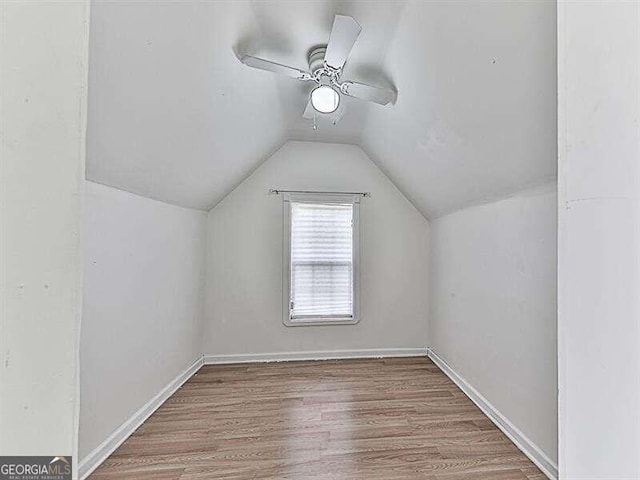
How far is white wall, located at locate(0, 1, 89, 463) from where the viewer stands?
54cm

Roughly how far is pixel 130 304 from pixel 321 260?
1.98 metres

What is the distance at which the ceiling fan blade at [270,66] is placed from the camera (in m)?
1.78

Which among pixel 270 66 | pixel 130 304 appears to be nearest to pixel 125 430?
pixel 130 304

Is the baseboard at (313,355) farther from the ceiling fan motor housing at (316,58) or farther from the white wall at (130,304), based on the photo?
the ceiling fan motor housing at (316,58)

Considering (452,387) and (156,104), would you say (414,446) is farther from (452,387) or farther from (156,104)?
(156,104)

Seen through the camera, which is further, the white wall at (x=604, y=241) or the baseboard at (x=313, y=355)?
the baseboard at (x=313, y=355)

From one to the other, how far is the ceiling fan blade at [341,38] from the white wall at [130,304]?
59.4 inches

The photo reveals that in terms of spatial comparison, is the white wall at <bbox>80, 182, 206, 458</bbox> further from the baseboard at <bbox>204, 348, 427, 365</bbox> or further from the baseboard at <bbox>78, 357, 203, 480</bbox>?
the baseboard at <bbox>204, 348, 427, 365</bbox>

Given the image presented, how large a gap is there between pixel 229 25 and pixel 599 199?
1.81 metres

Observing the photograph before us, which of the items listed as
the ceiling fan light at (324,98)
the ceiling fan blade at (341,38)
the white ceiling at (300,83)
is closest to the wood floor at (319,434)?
the white ceiling at (300,83)

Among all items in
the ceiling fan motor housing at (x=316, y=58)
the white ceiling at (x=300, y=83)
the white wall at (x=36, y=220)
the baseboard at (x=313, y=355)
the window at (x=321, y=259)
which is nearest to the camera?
the white wall at (x=36, y=220)

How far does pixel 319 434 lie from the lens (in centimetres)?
217

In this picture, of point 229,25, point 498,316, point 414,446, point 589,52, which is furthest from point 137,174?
point 498,316

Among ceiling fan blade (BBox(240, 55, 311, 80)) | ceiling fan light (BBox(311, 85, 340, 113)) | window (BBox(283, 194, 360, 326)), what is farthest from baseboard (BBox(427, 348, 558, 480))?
ceiling fan blade (BBox(240, 55, 311, 80))
